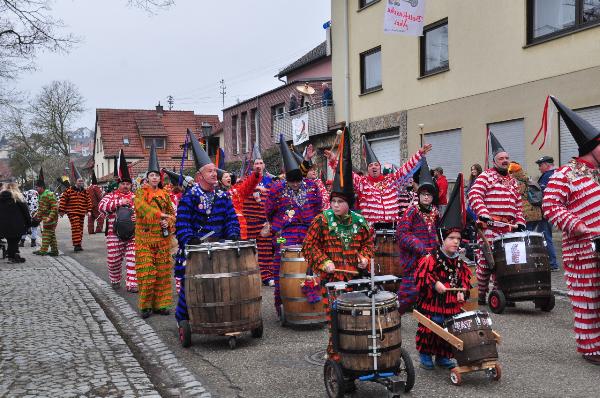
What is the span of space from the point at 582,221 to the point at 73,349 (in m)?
5.31

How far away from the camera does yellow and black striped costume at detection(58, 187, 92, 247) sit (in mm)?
17953

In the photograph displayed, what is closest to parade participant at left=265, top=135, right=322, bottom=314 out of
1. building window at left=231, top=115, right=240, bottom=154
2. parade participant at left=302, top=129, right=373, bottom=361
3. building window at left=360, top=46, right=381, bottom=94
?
parade participant at left=302, top=129, right=373, bottom=361

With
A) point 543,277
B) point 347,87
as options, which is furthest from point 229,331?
point 347,87

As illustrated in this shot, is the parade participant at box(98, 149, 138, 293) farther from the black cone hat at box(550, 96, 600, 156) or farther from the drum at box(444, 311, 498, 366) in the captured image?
the black cone hat at box(550, 96, 600, 156)

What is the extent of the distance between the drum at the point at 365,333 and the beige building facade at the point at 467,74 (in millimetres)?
9863

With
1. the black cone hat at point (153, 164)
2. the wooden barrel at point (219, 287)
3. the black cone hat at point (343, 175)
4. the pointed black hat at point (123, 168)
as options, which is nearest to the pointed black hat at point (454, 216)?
the black cone hat at point (343, 175)

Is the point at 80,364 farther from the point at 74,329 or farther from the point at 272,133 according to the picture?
the point at 272,133

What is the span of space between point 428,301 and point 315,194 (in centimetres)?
301

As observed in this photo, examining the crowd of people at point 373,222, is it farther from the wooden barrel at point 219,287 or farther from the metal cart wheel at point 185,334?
the wooden barrel at point 219,287

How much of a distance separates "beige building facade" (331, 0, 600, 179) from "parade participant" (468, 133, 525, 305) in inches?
209

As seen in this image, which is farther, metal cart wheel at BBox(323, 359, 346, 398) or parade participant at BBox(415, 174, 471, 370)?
parade participant at BBox(415, 174, 471, 370)

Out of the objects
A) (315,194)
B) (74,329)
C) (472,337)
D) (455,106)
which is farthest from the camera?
(455,106)

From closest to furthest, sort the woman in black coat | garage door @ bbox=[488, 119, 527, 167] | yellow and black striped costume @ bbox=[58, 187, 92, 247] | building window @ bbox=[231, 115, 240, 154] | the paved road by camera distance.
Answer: the paved road → the woman in black coat → garage door @ bbox=[488, 119, 527, 167] → yellow and black striped costume @ bbox=[58, 187, 92, 247] → building window @ bbox=[231, 115, 240, 154]

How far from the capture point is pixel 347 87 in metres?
23.5
